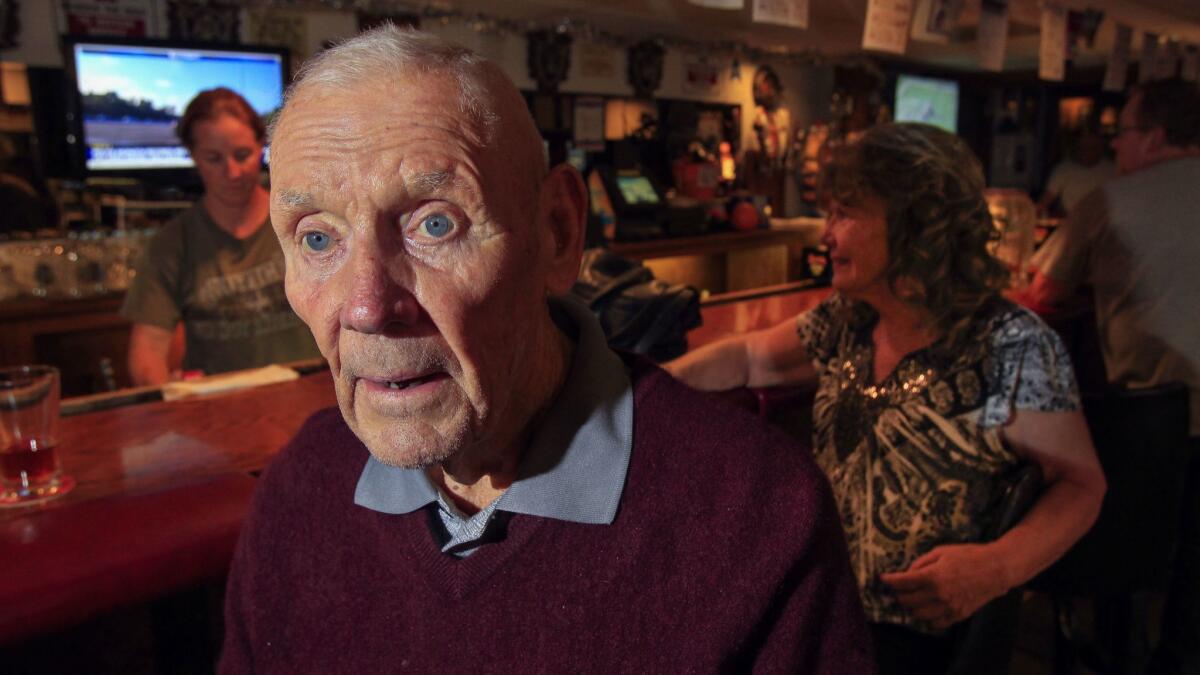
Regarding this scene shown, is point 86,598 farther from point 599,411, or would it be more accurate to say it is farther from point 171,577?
point 599,411

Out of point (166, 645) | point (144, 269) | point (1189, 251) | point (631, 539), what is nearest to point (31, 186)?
point (144, 269)

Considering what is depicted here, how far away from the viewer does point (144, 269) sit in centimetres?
269

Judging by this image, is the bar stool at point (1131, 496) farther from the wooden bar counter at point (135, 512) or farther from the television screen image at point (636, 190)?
the television screen image at point (636, 190)

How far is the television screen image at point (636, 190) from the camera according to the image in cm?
524

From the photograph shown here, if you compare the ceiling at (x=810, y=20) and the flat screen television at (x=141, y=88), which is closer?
the flat screen television at (x=141, y=88)

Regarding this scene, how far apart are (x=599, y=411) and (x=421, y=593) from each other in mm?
291

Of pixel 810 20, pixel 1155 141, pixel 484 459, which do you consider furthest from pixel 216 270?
pixel 810 20

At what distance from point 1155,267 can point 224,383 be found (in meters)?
2.78

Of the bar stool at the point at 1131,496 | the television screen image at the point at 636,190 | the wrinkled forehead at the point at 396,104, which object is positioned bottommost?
the bar stool at the point at 1131,496

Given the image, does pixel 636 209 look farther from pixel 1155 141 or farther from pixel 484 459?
pixel 484 459

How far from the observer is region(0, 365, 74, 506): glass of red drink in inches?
53.0

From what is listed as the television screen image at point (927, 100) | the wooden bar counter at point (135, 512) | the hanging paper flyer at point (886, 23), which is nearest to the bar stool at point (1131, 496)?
the hanging paper flyer at point (886, 23)

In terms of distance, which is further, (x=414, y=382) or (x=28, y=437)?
(x=28, y=437)

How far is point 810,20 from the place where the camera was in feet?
18.8
